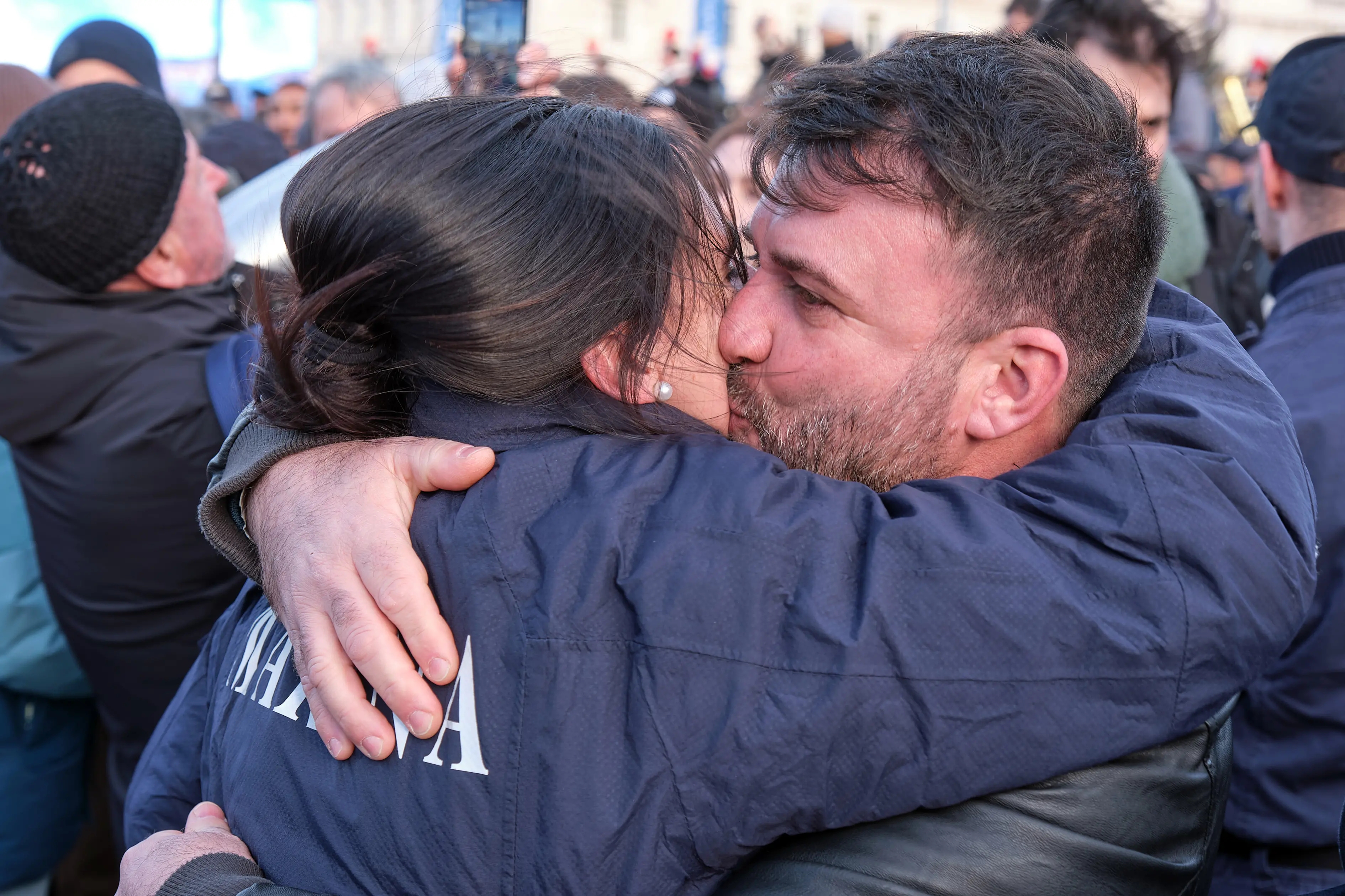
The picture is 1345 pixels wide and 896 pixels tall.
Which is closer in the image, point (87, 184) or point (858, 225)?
point (858, 225)

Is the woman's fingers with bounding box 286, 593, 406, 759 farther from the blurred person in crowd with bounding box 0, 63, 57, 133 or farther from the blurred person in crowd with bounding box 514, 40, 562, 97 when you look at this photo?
the blurred person in crowd with bounding box 0, 63, 57, 133

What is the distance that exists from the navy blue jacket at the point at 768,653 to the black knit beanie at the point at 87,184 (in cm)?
175

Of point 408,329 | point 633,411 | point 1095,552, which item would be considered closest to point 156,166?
point 408,329

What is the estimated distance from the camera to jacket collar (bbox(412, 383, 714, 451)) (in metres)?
1.51

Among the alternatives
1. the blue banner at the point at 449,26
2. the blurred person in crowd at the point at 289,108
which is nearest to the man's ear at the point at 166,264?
the blue banner at the point at 449,26

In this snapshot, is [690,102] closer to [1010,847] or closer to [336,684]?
[336,684]

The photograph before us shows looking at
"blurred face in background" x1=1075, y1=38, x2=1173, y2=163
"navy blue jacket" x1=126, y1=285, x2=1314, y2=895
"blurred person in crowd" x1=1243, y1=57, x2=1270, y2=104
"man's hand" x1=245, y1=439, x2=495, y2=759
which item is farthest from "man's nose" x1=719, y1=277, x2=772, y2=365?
"blurred person in crowd" x1=1243, y1=57, x2=1270, y2=104

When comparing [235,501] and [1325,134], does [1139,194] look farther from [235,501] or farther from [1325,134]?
[235,501]

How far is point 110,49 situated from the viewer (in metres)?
5.32

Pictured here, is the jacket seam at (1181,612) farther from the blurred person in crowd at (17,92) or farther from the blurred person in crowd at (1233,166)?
the blurred person in crowd at (1233,166)

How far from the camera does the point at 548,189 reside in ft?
4.96

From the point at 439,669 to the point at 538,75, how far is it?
1274 millimetres

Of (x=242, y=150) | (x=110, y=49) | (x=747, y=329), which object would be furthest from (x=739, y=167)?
(x=110, y=49)

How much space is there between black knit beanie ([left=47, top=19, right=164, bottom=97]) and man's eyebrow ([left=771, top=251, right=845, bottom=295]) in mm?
4546
